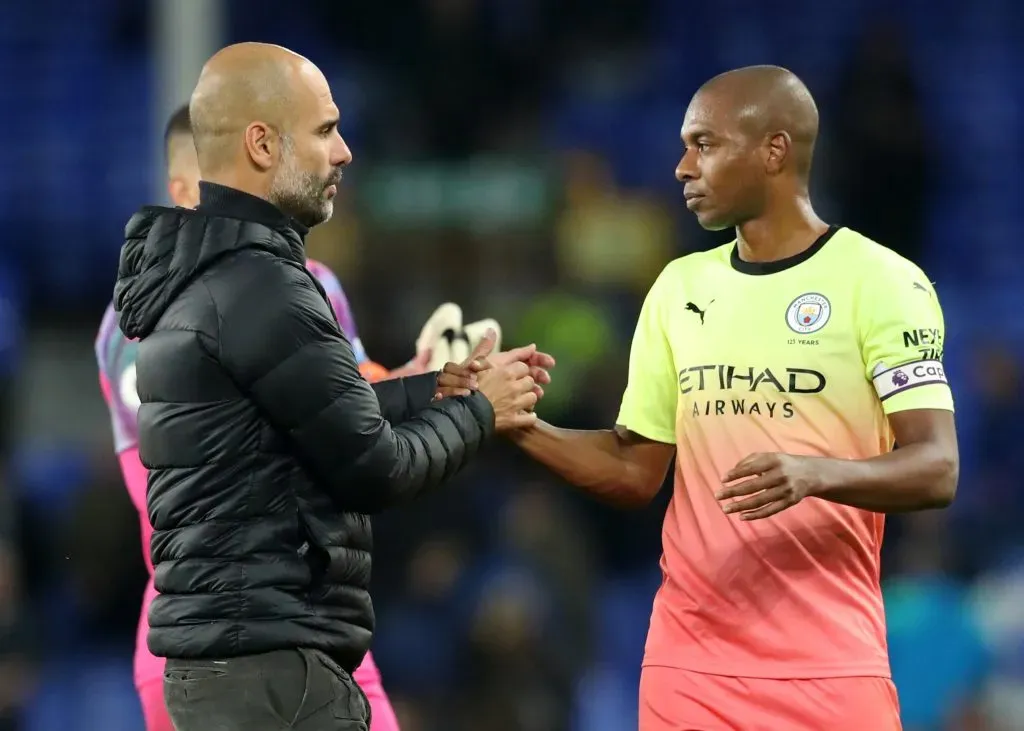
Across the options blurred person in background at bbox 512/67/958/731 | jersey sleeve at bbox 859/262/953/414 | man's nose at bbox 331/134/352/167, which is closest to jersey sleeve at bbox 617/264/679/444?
blurred person in background at bbox 512/67/958/731

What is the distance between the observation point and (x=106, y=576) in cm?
820

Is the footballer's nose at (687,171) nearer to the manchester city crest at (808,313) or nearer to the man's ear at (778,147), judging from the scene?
the man's ear at (778,147)

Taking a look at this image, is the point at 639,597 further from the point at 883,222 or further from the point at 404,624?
the point at 883,222

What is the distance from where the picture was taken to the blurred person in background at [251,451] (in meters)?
3.71

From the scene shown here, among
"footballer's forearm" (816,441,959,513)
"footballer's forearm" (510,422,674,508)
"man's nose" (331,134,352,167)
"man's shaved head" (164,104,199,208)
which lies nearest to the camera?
"footballer's forearm" (816,441,959,513)

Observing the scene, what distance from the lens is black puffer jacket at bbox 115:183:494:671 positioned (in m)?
3.70

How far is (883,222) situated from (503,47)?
8.67 feet

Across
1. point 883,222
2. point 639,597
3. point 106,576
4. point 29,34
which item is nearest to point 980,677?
point 639,597

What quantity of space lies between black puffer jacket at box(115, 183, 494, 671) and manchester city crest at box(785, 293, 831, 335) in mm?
942

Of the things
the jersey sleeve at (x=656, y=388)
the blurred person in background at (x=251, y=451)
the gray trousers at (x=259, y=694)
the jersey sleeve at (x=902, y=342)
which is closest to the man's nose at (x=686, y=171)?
the jersey sleeve at (x=656, y=388)

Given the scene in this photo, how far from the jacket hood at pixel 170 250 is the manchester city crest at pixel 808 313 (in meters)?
1.16

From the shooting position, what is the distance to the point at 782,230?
169 inches

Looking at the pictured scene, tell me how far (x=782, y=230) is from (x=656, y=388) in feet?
1.65

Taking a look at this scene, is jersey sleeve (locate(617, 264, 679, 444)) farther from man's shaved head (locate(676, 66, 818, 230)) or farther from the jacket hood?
the jacket hood
